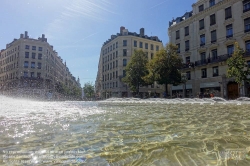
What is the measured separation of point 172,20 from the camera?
4275cm

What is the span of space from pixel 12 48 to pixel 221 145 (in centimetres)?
7605

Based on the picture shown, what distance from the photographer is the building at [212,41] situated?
28.4 m

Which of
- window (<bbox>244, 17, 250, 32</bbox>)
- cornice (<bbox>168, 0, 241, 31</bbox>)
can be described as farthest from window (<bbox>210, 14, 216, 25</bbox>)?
window (<bbox>244, 17, 250, 32</bbox>)

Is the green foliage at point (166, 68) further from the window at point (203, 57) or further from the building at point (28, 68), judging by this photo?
the building at point (28, 68)

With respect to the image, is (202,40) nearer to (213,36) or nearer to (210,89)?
(213,36)

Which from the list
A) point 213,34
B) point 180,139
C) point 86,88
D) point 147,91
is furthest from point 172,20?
point 86,88

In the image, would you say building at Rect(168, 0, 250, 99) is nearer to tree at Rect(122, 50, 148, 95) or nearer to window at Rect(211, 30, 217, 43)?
window at Rect(211, 30, 217, 43)

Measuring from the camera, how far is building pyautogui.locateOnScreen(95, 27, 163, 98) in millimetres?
54438

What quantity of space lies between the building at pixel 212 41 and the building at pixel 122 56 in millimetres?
17786

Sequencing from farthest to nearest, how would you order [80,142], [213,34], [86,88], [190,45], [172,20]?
[86,88] → [172,20] → [190,45] → [213,34] → [80,142]

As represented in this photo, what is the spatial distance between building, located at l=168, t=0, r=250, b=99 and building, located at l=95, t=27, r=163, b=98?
17786 mm

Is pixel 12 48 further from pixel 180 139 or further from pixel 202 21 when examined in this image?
pixel 180 139

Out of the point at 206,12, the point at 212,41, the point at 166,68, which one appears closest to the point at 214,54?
the point at 212,41

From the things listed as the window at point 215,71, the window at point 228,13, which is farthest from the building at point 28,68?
the window at point 228,13
